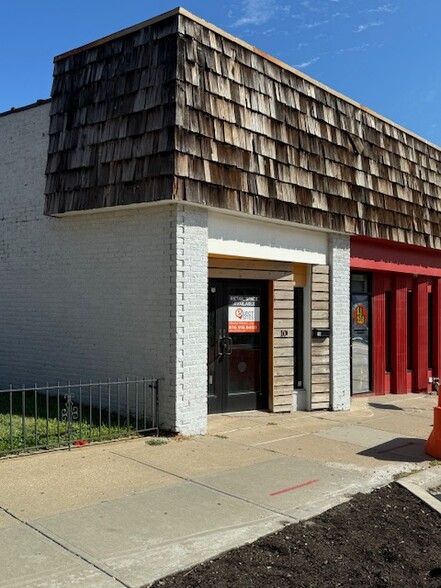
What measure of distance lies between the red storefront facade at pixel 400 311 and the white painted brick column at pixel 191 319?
14.1 ft

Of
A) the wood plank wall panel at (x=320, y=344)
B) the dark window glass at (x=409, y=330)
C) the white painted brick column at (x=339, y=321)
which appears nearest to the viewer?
the wood plank wall panel at (x=320, y=344)

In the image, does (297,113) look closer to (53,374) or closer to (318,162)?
(318,162)

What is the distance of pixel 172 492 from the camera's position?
5637 millimetres

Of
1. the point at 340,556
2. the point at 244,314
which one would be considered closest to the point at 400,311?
the point at 244,314

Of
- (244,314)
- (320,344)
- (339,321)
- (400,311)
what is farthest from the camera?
(400,311)

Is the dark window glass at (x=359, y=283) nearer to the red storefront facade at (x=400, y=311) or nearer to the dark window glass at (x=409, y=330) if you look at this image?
the red storefront facade at (x=400, y=311)

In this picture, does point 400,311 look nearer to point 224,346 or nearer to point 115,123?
point 224,346

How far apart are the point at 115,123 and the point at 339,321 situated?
512 centimetres

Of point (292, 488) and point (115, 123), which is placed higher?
point (115, 123)

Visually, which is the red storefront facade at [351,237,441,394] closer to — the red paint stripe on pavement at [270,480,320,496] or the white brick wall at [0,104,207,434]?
the white brick wall at [0,104,207,434]

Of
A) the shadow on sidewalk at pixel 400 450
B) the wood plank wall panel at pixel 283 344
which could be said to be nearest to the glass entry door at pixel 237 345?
the wood plank wall panel at pixel 283 344

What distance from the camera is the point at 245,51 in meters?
8.91

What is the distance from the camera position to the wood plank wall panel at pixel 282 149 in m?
8.03

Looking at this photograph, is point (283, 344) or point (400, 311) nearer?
point (283, 344)
